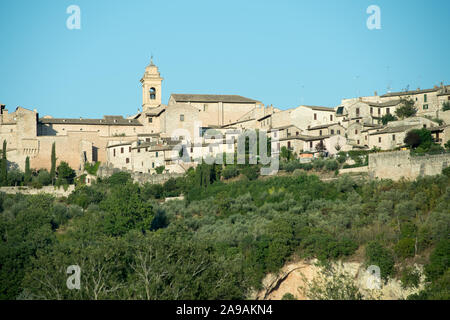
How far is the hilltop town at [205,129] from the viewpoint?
177ft

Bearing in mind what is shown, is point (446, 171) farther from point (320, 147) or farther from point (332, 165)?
point (320, 147)

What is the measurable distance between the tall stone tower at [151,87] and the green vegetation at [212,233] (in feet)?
59.0

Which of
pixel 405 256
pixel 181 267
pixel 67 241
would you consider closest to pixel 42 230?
pixel 67 241

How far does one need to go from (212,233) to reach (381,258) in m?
9.47

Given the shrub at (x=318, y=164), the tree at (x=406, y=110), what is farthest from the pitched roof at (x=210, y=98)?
the shrub at (x=318, y=164)

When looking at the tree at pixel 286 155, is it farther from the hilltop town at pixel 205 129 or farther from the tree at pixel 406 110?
the tree at pixel 406 110

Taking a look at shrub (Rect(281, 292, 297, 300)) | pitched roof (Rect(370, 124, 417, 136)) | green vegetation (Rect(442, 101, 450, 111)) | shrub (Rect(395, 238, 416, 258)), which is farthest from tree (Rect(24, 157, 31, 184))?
green vegetation (Rect(442, 101, 450, 111))

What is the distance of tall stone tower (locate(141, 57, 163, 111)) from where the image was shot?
69.8 meters

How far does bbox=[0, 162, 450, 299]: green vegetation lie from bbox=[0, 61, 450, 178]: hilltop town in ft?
13.6

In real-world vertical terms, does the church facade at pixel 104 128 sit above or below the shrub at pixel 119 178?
above

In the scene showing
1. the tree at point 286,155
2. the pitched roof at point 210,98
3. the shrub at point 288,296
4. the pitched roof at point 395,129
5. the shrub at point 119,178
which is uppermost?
the pitched roof at point 210,98

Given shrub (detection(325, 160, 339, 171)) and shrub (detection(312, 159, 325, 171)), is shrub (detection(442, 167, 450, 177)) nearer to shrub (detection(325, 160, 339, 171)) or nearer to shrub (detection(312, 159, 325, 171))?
shrub (detection(325, 160, 339, 171))

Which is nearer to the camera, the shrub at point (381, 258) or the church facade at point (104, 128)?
the shrub at point (381, 258)

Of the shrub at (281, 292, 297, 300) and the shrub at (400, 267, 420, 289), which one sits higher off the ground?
the shrub at (400, 267, 420, 289)
